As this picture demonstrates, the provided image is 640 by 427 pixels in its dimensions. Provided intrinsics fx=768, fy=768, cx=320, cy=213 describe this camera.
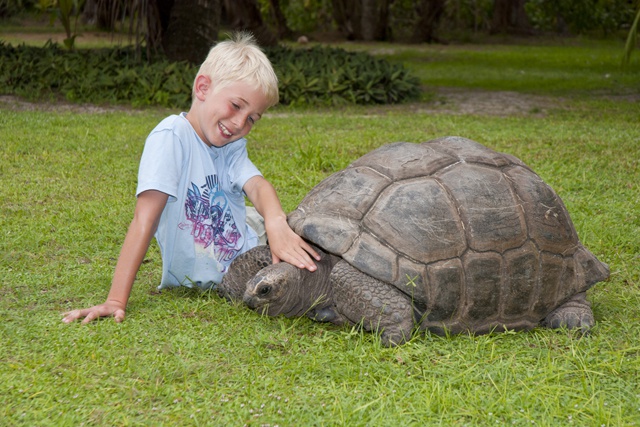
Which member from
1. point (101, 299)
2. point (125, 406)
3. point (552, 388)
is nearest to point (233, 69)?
point (101, 299)

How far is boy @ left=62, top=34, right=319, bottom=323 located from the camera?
2.82 meters

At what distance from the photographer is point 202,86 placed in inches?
122

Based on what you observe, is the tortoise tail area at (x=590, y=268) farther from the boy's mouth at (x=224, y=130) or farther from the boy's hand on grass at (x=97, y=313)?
the boy's hand on grass at (x=97, y=313)

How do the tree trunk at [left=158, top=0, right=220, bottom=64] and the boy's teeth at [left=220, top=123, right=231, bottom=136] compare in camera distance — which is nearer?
the boy's teeth at [left=220, top=123, right=231, bottom=136]

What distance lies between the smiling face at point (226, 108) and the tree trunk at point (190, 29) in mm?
6787

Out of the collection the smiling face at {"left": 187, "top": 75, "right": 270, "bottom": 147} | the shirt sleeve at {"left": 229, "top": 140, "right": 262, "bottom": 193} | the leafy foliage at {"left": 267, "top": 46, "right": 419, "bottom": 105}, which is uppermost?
the smiling face at {"left": 187, "top": 75, "right": 270, "bottom": 147}

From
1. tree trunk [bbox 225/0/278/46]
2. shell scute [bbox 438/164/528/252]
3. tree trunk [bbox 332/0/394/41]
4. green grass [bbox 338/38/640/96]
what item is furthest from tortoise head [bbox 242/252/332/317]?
tree trunk [bbox 332/0/394/41]

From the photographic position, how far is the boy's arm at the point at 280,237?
2.82 meters

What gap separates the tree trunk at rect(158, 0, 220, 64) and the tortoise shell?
710 centimetres

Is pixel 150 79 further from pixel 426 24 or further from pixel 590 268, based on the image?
pixel 426 24

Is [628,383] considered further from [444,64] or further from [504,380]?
[444,64]

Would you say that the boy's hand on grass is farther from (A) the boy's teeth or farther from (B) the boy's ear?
(B) the boy's ear

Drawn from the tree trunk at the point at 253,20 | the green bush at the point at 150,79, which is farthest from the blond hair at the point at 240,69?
the tree trunk at the point at 253,20

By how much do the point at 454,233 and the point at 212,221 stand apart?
1.02m
